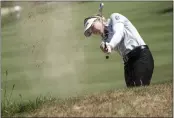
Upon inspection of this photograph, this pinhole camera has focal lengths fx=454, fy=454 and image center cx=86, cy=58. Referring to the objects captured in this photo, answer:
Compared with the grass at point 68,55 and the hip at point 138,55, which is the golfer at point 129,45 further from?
the grass at point 68,55

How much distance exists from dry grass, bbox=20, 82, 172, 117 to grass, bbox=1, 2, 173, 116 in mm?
53

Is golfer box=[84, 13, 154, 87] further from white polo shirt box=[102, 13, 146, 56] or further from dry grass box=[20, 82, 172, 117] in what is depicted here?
dry grass box=[20, 82, 172, 117]

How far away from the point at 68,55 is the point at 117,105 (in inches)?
338

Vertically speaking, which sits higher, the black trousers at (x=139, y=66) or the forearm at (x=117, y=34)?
the forearm at (x=117, y=34)

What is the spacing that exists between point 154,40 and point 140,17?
338cm

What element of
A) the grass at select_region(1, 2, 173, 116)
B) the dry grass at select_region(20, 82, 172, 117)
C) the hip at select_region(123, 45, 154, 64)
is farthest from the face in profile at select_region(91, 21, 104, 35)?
the grass at select_region(1, 2, 173, 116)

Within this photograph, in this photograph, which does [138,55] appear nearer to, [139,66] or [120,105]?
[139,66]

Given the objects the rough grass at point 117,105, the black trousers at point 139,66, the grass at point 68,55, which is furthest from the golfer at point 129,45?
the grass at point 68,55

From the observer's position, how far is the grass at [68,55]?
9172 mm

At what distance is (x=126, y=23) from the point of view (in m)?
5.19

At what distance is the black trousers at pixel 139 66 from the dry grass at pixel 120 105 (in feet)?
1.94

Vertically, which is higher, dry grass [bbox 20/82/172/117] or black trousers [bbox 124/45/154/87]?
black trousers [bbox 124/45/154/87]

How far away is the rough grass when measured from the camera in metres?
3.95

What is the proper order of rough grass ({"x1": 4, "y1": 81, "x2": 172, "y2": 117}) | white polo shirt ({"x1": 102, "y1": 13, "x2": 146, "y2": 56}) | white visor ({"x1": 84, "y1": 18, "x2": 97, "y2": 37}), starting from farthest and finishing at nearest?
white visor ({"x1": 84, "y1": 18, "x2": 97, "y2": 37}) → white polo shirt ({"x1": 102, "y1": 13, "x2": 146, "y2": 56}) → rough grass ({"x1": 4, "y1": 81, "x2": 172, "y2": 117})
